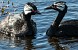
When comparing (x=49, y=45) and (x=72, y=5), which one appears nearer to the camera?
(x=49, y=45)

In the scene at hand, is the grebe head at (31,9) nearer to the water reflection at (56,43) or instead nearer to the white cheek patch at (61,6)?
the white cheek patch at (61,6)

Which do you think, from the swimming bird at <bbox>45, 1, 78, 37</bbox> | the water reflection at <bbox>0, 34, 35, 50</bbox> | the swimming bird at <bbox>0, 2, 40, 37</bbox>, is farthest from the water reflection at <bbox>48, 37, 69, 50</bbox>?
the swimming bird at <bbox>0, 2, 40, 37</bbox>

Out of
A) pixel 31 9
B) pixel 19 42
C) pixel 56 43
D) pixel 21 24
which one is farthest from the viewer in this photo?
pixel 21 24

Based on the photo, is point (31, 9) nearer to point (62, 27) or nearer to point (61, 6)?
point (61, 6)

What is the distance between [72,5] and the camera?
1838 cm

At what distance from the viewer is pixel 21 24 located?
50.6 feet

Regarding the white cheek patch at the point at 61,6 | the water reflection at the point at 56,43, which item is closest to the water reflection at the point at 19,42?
the water reflection at the point at 56,43

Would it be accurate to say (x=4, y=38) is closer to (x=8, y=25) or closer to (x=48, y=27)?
(x=8, y=25)

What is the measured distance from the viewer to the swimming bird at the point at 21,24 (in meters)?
14.9

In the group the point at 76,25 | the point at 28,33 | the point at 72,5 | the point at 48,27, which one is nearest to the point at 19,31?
the point at 28,33

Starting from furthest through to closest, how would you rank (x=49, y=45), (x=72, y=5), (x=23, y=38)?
(x=72, y=5)
(x=23, y=38)
(x=49, y=45)

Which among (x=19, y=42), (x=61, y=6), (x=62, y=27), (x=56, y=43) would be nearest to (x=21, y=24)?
(x=19, y=42)

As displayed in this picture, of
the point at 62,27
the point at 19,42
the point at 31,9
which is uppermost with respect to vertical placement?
the point at 31,9

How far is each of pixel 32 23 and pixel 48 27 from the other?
0.71 m
